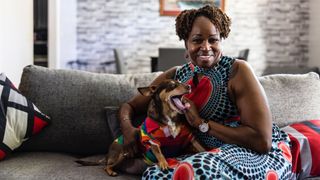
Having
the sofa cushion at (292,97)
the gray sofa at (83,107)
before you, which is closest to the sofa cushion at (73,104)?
the gray sofa at (83,107)

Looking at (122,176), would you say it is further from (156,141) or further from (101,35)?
(101,35)

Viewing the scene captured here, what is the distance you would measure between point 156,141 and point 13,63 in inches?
90.6

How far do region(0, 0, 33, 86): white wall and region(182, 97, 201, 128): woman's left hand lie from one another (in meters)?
2.13

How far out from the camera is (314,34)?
495 cm

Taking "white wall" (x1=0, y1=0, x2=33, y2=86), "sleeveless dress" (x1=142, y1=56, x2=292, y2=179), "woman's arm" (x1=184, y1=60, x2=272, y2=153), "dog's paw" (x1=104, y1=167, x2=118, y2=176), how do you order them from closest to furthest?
"sleeveless dress" (x1=142, y1=56, x2=292, y2=179), "woman's arm" (x1=184, y1=60, x2=272, y2=153), "dog's paw" (x1=104, y1=167, x2=118, y2=176), "white wall" (x1=0, y1=0, x2=33, y2=86)

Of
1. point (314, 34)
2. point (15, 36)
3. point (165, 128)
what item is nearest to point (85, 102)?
point (165, 128)

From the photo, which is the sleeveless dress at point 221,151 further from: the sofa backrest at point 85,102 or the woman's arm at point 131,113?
the sofa backrest at point 85,102

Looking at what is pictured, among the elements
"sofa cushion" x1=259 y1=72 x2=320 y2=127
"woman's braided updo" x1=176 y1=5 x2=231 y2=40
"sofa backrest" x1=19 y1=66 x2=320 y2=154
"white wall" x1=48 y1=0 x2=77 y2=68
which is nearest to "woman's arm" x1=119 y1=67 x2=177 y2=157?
"sofa backrest" x1=19 y1=66 x2=320 y2=154

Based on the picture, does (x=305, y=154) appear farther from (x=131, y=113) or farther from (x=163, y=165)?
(x=131, y=113)

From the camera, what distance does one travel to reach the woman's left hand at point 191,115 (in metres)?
1.52

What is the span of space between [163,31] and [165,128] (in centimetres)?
376

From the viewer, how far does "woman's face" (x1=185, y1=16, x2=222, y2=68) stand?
1.60m

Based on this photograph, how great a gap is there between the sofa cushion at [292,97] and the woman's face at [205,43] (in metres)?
0.51

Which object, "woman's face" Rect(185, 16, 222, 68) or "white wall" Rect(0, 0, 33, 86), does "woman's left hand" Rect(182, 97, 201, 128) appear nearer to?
"woman's face" Rect(185, 16, 222, 68)
